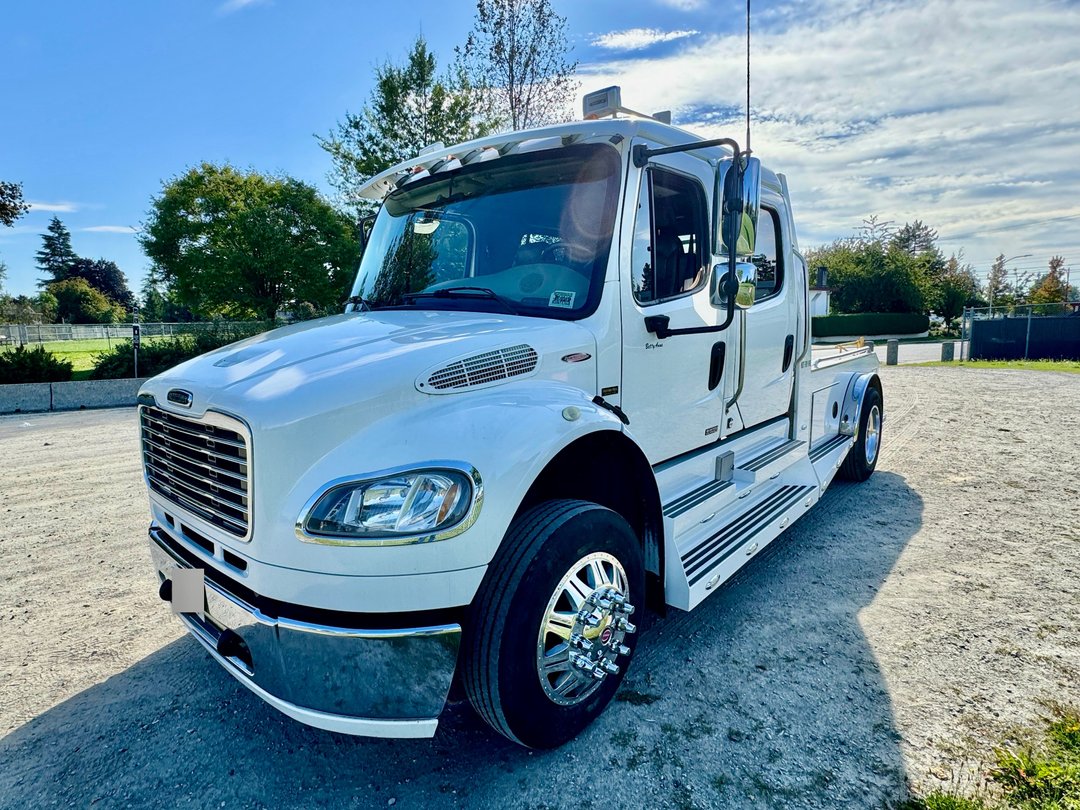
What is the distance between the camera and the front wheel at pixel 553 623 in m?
1.99

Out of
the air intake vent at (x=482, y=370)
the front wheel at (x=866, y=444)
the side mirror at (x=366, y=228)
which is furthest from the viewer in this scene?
the front wheel at (x=866, y=444)

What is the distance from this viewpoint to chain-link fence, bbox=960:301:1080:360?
2102 cm

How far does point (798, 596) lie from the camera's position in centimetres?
361

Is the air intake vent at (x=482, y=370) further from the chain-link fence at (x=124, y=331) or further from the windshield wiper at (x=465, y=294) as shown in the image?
the chain-link fence at (x=124, y=331)

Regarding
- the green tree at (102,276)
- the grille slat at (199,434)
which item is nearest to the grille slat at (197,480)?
the grille slat at (199,434)

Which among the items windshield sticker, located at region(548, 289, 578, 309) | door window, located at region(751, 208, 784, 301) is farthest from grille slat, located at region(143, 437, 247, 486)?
door window, located at region(751, 208, 784, 301)

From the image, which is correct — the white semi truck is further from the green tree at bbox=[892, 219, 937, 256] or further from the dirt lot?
the green tree at bbox=[892, 219, 937, 256]

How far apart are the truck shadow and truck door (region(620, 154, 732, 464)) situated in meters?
1.11

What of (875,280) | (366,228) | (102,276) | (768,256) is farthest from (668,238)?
(102,276)

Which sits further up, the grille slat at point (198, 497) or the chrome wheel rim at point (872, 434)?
the grille slat at point (198, 497)

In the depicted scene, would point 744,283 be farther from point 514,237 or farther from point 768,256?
point 768,256

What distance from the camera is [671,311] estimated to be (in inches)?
119

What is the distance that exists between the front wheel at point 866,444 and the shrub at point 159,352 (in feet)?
46.7

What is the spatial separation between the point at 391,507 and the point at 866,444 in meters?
5.50
